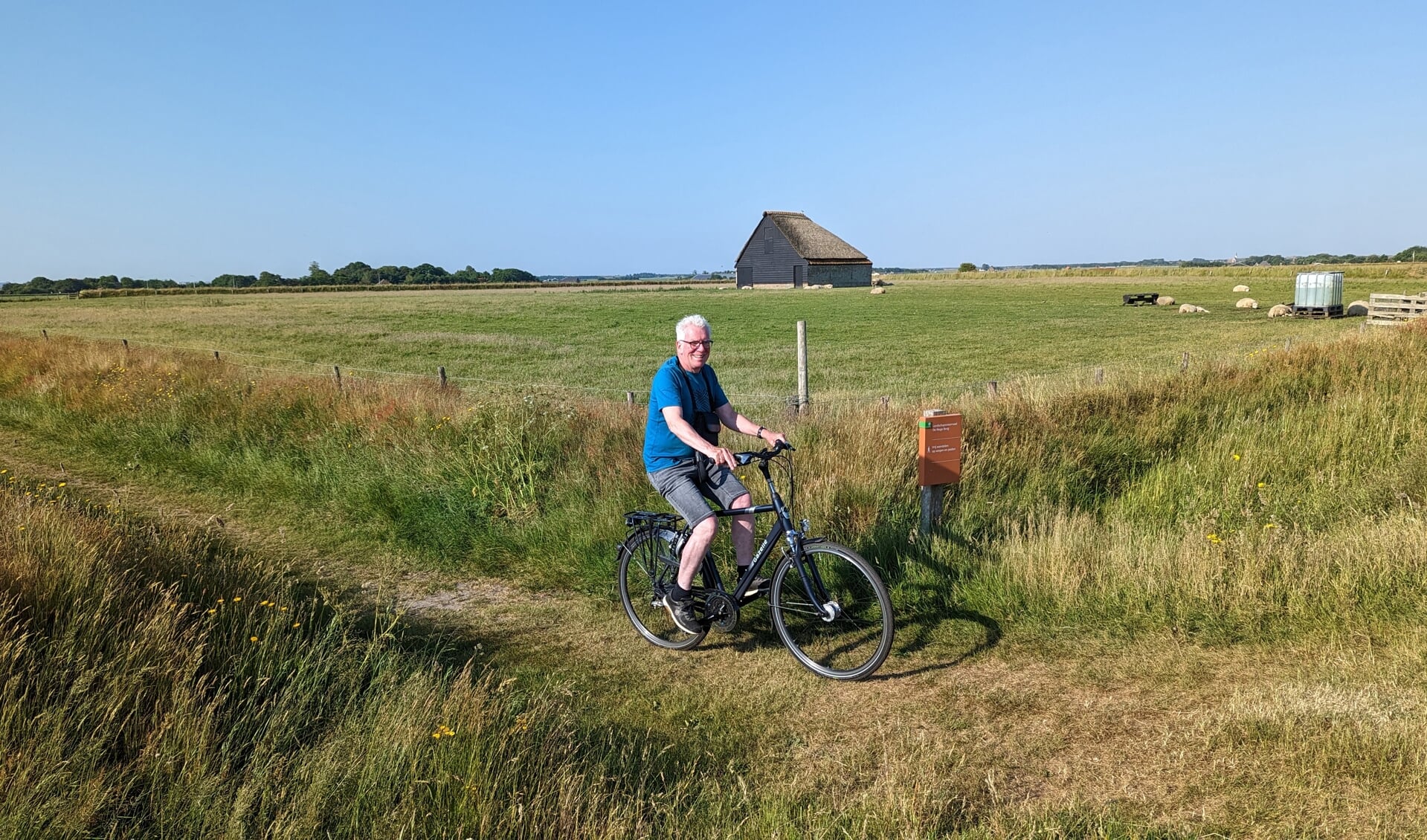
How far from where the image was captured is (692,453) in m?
5.25

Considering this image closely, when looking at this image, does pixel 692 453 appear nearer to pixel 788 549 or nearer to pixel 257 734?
pixel 788 549

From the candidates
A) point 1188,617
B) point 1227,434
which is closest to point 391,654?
point 1188,617

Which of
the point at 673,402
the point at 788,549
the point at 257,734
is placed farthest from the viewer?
the point at 788,549

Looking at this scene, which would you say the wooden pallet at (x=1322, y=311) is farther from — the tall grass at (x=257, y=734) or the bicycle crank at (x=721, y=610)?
the tall grass at (x=257, y=734)

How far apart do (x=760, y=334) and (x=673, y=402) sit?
26.8 m

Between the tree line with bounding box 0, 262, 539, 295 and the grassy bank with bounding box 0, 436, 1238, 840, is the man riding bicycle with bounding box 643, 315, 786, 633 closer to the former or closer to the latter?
the grassy bank with bounding box 0, 436, 1238, 840

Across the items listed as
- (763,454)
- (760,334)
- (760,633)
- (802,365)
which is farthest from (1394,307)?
(763,454)

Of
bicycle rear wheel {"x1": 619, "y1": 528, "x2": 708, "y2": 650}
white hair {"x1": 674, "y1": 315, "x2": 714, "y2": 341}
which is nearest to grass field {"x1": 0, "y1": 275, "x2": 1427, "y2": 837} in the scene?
bicycle rear wheel {"x1": 619, "y1": 528, "x2": 708, "y2": 650}

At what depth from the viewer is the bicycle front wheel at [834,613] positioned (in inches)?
192

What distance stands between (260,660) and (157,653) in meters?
0.43

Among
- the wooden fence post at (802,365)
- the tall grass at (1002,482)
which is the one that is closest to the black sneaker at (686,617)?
the tall grass at (1002,482)

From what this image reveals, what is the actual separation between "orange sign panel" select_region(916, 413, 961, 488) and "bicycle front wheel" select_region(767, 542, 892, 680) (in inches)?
44.0

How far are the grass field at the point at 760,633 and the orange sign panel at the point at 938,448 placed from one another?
440 millimetres

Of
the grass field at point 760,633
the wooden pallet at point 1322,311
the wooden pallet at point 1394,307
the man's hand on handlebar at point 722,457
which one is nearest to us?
the grass field at point 760,633
